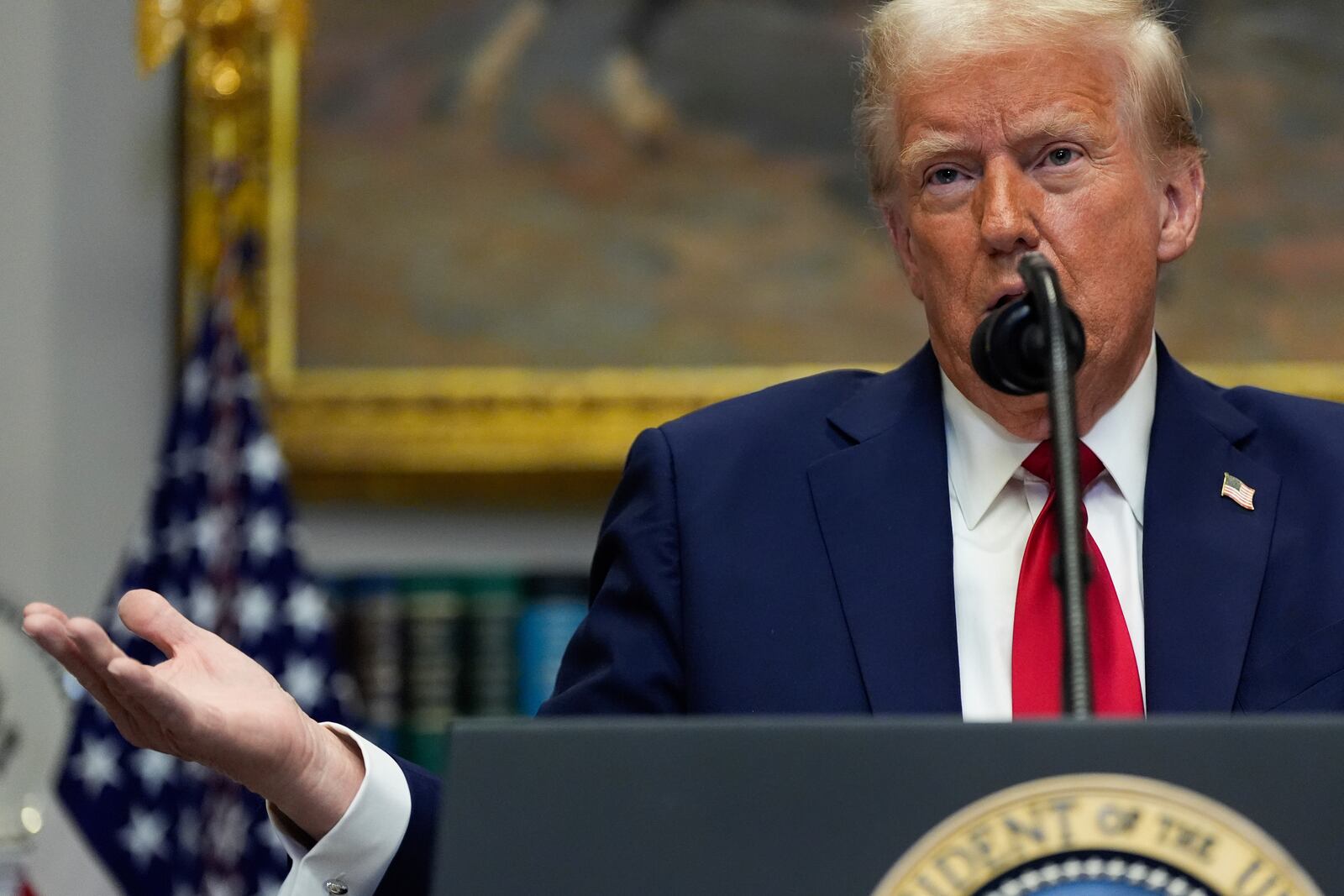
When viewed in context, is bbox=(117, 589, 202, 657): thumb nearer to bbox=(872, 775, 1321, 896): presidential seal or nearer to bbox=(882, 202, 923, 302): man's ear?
bbox=(872, 775, 1321, 896): presidential seal

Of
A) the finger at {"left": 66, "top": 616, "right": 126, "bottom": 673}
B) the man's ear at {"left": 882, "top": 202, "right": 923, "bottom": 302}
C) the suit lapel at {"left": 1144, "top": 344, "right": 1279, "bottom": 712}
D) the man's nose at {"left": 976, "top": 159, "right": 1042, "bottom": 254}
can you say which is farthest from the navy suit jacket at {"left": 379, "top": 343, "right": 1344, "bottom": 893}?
the finger at {"left": 66, "top": 616, "right": 126, "bottom": 673}

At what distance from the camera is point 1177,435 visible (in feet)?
7.09

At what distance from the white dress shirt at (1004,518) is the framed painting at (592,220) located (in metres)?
2.13

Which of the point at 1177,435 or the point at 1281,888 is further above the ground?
the point at 1177,435

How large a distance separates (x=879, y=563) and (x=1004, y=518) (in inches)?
7.2

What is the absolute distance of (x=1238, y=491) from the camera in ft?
6.96

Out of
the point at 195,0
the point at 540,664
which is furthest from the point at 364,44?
the point at 540,664

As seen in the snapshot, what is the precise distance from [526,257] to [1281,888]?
348 cm

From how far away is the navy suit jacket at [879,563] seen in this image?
194 cm

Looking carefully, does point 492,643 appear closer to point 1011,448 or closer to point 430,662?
point 430,662

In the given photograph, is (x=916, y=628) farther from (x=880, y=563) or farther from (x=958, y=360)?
(x=958, y=360)

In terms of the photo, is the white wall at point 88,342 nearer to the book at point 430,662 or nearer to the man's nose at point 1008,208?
the book at point 430,662

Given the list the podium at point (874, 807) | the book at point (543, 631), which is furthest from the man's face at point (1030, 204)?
the book at point (543, 631)

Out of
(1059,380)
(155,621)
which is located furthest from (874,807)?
(155,621)
